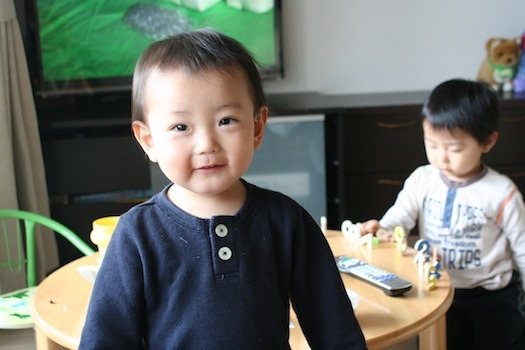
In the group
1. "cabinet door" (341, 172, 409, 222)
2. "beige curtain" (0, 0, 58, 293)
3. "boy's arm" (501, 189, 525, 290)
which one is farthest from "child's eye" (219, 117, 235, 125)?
"cabinet door" (341, 172, 409, 222)

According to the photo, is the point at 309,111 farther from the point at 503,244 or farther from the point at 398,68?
the point at 503,244

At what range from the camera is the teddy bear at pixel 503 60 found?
3.44m

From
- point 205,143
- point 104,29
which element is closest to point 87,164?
point 104,29

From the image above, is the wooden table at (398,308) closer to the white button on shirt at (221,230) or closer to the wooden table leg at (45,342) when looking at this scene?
Result: the white button on shirt at (221,230)

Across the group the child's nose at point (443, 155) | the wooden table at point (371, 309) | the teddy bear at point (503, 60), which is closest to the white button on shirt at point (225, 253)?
the wooden table at point (371, 309)

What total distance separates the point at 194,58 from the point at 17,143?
2.27 meters

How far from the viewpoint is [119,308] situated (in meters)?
0.90

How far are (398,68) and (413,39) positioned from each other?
0.54ft

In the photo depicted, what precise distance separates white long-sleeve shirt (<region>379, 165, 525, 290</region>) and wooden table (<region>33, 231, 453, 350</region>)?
319mm

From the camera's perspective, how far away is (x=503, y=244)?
6.43 feet

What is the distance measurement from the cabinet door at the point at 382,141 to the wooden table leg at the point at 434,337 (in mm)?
1695

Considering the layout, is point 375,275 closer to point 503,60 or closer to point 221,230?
point 221,230

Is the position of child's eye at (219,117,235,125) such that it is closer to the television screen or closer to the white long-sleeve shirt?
the white long-sleeve shirt

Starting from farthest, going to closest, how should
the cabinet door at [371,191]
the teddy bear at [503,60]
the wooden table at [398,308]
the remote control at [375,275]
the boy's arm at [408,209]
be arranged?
the teddy bear at [503,60] < the cabinet door at [371,191] < the boy's arm at [408,209] < the remote control at [375,275] < the wooden table at [398,308]
